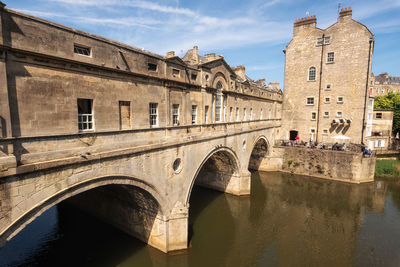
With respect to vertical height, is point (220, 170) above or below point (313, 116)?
below

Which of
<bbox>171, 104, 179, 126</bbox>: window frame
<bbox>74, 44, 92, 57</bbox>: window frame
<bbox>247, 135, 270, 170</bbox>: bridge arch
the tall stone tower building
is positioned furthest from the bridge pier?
the tall stone tower building

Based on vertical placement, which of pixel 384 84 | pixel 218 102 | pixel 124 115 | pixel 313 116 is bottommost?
pixel 313 116

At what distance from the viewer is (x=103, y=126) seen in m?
8.93

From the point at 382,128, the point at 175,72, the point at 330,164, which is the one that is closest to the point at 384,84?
the point at 382,128

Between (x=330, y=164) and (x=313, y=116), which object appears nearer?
(x=330, y=164)

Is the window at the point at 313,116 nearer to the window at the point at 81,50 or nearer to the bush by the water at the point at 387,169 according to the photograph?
the bush by the water at the point at 387,169

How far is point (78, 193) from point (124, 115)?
12.1 ft

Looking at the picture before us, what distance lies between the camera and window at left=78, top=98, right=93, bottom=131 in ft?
27.5

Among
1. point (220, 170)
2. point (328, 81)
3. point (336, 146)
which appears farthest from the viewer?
point (328, 81)

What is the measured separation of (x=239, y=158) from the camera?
19984 millimetres

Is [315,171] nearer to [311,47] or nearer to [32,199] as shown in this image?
[311,47]

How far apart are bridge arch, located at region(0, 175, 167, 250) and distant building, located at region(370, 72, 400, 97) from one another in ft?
206

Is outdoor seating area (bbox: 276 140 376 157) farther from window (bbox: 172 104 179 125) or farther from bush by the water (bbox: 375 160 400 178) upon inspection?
window (bbox: 172 104 179 125)

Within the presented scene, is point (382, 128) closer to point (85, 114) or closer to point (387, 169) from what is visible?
point (387, 169)
